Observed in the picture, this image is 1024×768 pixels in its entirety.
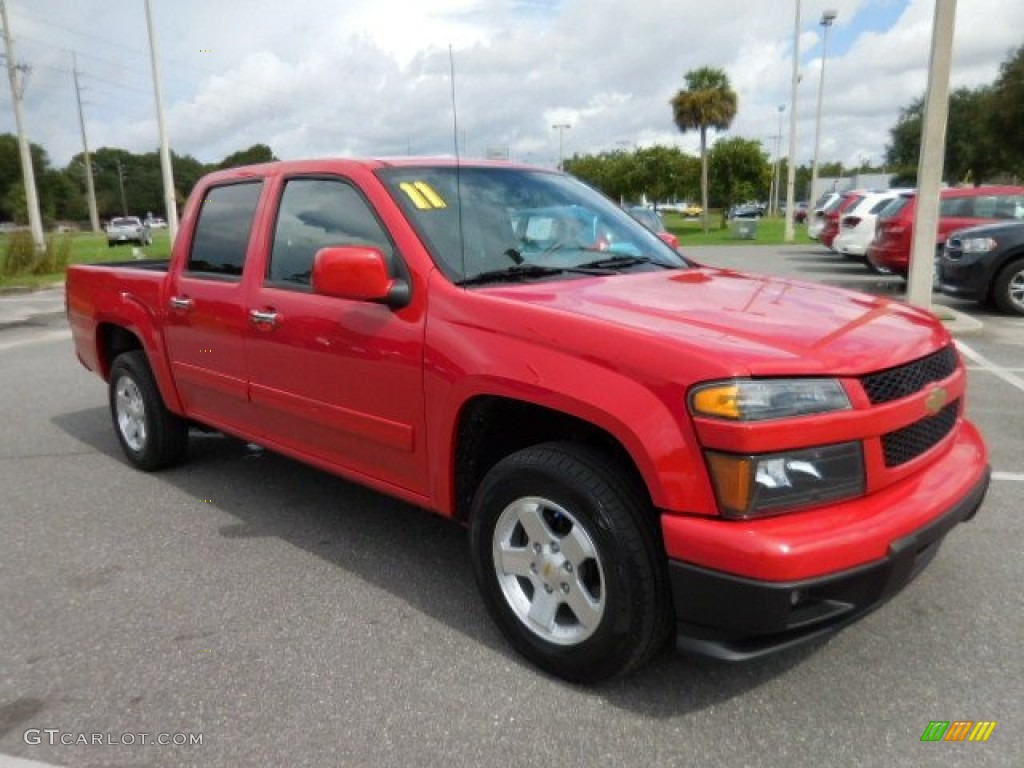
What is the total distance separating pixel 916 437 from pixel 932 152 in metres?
8.09

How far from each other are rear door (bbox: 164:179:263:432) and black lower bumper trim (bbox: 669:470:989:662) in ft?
8.25

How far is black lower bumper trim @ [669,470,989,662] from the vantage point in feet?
7.50

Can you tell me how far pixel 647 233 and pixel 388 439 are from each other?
176cm

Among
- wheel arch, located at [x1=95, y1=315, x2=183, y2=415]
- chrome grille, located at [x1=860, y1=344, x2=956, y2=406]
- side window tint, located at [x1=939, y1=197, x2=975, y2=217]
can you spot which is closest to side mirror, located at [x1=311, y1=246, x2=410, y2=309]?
chrome grille, located at [x1=860, y1=344, x2=956, y2=406]

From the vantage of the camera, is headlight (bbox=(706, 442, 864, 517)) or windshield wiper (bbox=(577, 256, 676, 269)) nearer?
headlight (bbox=(706, 442, 864, 517))

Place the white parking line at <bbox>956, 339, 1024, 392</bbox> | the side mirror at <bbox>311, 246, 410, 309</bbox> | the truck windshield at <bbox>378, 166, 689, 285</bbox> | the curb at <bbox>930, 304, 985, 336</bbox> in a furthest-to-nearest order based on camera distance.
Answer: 1. the curb at <bbox>930, 304, 985, 336</bbox>
2. the white parking line at <bbox>956, 339, 1024, 392</bbox>
3. the truck windshield at <bbox>378, 166, 689, 285</bbox>
4. the side mirror at <bbox>311, 246, 410, 309</bbox>

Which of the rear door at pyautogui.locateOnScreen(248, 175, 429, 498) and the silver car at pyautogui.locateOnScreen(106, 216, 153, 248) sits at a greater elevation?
the rear door at pyautogui.locateOnScreen(248, 175, 429, 498)

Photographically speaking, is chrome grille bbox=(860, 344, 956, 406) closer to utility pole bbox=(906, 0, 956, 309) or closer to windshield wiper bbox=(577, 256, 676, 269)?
windshield wiper bbox=(577, 256, 676, 269)

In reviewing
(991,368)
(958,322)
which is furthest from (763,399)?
(958,322)

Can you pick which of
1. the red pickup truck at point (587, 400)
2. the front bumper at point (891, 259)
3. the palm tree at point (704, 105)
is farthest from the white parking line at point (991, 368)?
the palm tree at point (704, 105)

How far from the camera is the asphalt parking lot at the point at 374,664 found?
2516 millimetres

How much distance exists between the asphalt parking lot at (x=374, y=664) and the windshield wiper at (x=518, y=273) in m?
1.29

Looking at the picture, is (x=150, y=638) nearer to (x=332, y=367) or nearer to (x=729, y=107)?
(x=332, y=367)

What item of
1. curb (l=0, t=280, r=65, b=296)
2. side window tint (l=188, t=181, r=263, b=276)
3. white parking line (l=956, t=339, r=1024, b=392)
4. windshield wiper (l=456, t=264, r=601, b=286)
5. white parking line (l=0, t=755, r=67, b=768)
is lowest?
curb (l=0, t=280, r=65, b=296)
